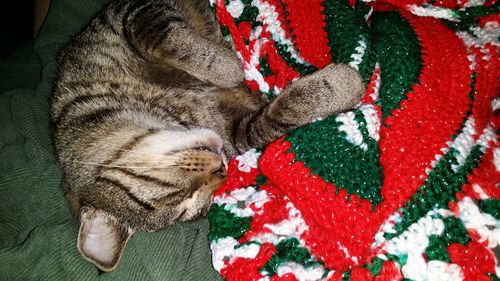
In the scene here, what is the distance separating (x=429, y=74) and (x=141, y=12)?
3.05 ft

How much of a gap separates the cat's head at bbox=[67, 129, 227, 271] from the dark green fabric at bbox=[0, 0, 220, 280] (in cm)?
6

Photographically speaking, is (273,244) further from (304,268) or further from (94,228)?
(94,228)

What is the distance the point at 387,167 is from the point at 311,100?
0.29 m

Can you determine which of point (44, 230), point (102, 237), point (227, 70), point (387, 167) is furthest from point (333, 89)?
point (44, 230)

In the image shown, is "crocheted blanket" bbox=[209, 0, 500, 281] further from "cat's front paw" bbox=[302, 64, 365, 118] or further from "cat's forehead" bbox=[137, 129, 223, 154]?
"cat's forehead" bbox=[137, 129, 223, 154]

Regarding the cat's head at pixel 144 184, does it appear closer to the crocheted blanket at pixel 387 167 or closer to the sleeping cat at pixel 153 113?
the sleeping cat at pixel 153 113

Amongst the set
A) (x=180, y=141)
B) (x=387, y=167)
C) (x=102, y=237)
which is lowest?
(x=102, y=237)

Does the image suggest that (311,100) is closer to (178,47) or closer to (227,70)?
(227,70)

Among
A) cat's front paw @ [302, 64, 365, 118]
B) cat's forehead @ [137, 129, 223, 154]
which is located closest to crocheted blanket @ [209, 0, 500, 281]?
cat's front paw @ [302, 64, 365, 118]

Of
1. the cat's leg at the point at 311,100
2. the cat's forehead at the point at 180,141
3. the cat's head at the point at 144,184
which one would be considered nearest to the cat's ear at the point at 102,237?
the cat's head at the point at 144,184

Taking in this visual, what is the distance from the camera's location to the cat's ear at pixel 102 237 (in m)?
1.04

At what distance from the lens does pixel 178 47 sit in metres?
1.25

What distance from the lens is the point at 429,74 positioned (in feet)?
3.19

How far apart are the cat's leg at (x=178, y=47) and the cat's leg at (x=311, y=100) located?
196 mm
